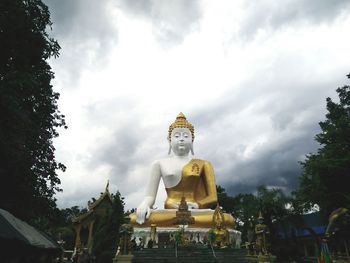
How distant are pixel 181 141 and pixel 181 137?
0.26 metres

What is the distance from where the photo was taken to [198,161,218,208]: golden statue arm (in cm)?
1714

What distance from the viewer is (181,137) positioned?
61.5 ft

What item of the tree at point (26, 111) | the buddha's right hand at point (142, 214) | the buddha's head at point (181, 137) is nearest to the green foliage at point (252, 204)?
the buddha's head at point (181, 137)

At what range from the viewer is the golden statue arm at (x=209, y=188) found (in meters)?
17.1

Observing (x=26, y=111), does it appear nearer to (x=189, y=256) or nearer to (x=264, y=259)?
(x=189, y=256)

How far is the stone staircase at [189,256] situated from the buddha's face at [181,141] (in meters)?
7.18

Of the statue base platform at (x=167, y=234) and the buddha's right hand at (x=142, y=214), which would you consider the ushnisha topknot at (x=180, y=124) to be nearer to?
the buddha's right hand at (x=142, y=214)

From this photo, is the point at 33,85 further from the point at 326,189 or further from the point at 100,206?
the point at 326,189

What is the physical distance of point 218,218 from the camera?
14.8 m

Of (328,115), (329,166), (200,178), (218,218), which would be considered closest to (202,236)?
(218,218)

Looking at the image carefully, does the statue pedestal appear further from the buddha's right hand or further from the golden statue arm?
the golden statue arm

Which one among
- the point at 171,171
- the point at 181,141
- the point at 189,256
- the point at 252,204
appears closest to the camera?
the point at 189,256

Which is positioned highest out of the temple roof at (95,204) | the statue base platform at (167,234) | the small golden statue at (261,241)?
the temple roof at (95,204)

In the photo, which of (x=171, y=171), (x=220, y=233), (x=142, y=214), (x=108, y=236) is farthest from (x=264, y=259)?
(x=108, y=236)
